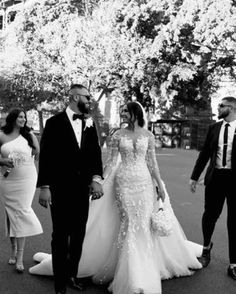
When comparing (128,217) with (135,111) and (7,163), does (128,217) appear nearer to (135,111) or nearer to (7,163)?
(135,111)

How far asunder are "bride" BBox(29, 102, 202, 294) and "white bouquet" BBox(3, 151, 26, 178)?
1134 millimetres

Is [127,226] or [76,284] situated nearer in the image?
[76,284]

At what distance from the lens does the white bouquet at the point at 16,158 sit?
611 cm

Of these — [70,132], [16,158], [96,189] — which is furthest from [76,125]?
[16,158]

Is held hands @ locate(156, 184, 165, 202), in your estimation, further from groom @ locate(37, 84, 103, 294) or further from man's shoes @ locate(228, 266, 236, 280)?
man's shoes @ locate(228, 266, 236, 280)

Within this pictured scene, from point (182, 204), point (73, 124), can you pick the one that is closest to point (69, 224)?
point (73, 124)

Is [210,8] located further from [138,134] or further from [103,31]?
[138,134]

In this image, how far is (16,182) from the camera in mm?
6105

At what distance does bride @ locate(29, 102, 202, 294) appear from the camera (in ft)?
17.3

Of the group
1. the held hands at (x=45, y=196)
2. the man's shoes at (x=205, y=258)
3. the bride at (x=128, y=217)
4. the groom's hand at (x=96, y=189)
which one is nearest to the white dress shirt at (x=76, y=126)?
the groom's hand at (x=96, y=189)

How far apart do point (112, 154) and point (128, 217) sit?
2.39 ft

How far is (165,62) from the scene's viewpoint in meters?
24.8

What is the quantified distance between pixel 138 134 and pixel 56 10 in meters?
22.8

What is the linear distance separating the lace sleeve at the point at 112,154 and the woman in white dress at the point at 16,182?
3.70ft
